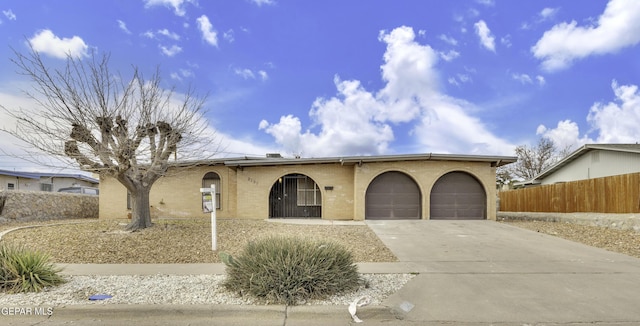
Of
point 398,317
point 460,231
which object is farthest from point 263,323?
point 460,231

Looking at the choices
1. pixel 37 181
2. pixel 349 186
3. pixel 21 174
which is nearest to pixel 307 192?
pixel 349 186

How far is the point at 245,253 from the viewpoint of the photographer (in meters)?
5.72

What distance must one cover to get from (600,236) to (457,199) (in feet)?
20.0

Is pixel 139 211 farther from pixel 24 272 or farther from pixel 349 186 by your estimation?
pixel 349 186

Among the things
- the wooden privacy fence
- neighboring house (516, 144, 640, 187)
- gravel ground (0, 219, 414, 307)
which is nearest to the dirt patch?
gravel ground (0, 219, 414, 307)

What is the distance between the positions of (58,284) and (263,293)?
137 inches

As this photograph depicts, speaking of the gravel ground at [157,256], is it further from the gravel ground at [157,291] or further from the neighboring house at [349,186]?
the neighboring house at [349,186]

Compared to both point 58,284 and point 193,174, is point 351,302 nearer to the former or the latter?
point 58,284

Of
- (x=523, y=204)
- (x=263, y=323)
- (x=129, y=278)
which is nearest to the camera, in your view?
(x=263, y=323)

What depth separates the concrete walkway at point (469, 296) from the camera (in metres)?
4.66

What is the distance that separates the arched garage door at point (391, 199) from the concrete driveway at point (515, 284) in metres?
6.07

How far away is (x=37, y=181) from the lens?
1115 inches

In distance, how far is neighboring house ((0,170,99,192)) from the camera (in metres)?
24.9

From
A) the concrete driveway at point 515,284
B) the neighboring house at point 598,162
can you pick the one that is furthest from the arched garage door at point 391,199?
the neighboring house at point 598,162
